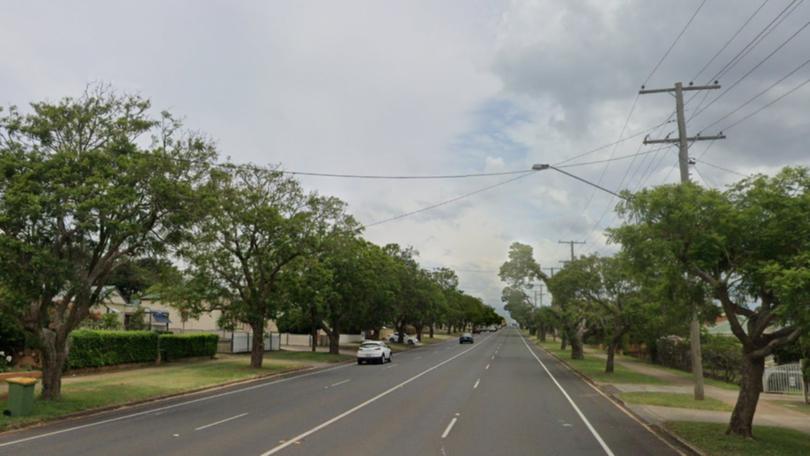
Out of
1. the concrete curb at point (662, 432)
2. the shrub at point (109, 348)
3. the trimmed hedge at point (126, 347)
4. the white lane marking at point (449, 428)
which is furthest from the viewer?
the trimmed hedge at point (126, 347)

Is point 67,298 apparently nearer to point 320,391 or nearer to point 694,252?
point 320,391

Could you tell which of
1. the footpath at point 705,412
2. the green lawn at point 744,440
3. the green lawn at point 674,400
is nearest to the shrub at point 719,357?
the footpath at point 705,412

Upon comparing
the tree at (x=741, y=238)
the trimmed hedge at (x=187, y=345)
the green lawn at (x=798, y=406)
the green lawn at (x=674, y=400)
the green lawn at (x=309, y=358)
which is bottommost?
the green lawn at (x=309, y=358)

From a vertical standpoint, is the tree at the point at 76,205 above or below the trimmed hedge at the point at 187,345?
above

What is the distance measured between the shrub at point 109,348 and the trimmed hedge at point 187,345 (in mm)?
1254

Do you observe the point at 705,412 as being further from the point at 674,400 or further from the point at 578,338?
the point at 578,338

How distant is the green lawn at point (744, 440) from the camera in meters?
11.8

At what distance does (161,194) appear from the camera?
18.2m

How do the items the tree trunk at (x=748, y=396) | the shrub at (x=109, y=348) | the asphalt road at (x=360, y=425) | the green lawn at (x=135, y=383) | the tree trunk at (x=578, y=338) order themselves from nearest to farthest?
the asphalt road at (x=360, y=425) < the tree trunk at (x=748, y=396) < the green lawn at (x=135, y=383) < the shrub at (x=109, y=348) < the tree trunk at (x=578, y=338)

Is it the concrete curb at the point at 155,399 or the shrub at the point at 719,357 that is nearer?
the concrete curb at the point at 155,399

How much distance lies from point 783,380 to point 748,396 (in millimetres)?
14305

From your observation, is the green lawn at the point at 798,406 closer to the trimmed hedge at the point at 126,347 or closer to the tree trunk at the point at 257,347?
the trimmed hedge at the point at 126,347

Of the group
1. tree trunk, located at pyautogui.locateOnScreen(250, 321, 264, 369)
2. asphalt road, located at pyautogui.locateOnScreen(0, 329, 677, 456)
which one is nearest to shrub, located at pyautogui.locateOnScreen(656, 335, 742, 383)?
asphalt road, located at pyautogui.locateOnScreen(0, 329, 677, 456)

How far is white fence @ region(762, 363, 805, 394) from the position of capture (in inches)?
968
